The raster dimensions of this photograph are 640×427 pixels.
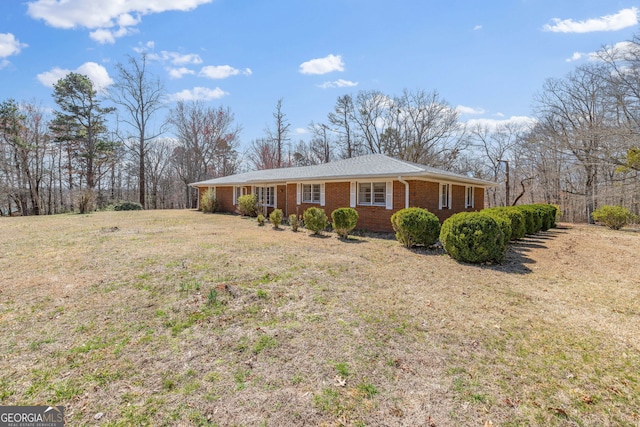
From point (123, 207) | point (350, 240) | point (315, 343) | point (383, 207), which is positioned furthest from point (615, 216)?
point (123, 207)

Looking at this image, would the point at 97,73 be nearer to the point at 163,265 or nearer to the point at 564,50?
the point at 163,265

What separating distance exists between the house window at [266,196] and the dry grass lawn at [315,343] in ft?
38.4

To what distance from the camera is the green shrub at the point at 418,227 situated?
8.87 m

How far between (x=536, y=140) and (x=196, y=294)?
2649 cm

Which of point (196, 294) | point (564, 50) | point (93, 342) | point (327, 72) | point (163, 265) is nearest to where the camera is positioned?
point (93, 342)

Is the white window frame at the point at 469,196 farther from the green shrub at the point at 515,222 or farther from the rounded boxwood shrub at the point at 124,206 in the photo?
the rounded boxwood shrub at the point at 124,206

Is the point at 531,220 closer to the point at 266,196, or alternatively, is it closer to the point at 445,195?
the point at 445,195

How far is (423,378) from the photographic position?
2781mm

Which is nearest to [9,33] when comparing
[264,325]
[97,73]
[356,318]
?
[97,73]

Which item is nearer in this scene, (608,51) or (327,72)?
(608,51)

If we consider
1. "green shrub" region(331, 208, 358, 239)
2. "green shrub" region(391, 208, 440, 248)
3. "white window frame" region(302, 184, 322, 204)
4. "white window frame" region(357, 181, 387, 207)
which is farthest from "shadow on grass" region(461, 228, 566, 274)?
"white window frame" region(302, 184, 322, 204)

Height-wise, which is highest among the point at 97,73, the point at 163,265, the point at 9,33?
the point at 97,73

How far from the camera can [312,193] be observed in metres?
15.2

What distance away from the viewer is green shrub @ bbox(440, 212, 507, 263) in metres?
7.17
